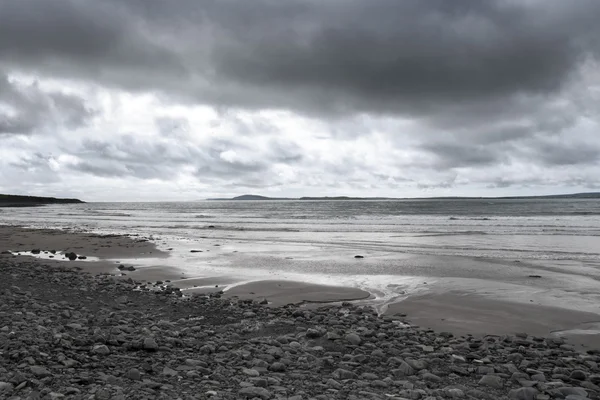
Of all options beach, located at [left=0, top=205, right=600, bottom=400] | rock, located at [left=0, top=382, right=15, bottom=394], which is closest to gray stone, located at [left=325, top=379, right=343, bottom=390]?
beach, located at [left=0, top=205, right=600, bottom=400]

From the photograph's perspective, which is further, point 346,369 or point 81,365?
point 346,369

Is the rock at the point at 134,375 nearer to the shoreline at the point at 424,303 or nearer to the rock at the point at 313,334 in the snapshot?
the rock at the point at 313,334

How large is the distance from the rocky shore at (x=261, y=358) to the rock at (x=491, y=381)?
16mm

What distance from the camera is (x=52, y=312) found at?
28.8 feet

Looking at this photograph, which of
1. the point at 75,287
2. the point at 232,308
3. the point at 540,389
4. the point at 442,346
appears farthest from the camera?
the point at 75,287

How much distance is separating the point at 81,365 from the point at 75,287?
748 cm

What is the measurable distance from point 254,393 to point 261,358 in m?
1.38

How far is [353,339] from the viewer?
745 centimetres

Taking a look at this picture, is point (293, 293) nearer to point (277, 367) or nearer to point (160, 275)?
point (160, 275)

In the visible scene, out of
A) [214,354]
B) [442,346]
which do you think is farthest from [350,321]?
[214,354]

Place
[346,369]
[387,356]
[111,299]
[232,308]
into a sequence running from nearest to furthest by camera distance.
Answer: [346,369] → [387,356] → [232,308] → [111,299]

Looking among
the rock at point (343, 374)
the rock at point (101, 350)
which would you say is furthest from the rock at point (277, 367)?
the rock at point (101, 350)

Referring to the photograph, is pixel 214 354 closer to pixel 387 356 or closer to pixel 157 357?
pixel 157 357

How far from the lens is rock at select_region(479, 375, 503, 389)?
18.7ft
